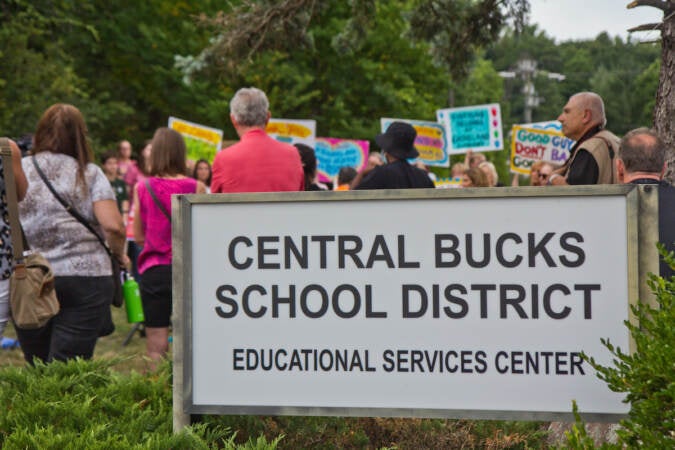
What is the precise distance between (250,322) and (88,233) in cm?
231

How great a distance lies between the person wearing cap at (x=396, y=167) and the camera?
6484mm

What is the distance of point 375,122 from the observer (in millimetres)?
31766

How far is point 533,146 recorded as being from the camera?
1551cm

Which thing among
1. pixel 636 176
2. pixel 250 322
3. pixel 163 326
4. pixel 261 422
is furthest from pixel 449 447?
pixel 163 326

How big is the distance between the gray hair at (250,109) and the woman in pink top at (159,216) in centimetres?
69

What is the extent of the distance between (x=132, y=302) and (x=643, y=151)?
3798 mm

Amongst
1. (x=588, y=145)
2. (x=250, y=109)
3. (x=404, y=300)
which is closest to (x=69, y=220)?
(x=250, y=109)

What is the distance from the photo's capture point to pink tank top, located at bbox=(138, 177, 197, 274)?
6.29 metres

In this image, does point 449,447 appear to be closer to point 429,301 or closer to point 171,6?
point 429,301

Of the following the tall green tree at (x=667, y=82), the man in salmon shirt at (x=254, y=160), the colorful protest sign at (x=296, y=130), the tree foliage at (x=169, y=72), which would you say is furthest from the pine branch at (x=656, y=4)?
the tree foliage at (x=169, y=72)

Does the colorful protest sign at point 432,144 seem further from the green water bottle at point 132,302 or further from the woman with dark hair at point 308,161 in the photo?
the green water bottle at point 132,302

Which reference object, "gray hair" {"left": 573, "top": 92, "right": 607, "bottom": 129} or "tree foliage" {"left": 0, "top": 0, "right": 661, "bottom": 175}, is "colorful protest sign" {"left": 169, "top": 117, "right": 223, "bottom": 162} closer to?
"tree foliage" {"left": 0, "top": 0, "right": 661, "bottom": 175}

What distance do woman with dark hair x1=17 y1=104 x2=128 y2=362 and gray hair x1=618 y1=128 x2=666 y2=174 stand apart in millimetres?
2749

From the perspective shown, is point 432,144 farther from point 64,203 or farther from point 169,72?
point 169,72
